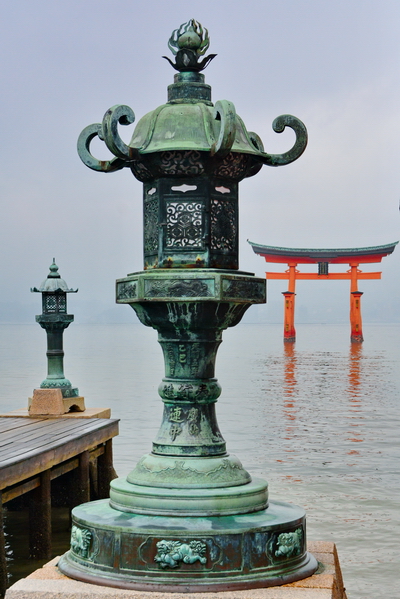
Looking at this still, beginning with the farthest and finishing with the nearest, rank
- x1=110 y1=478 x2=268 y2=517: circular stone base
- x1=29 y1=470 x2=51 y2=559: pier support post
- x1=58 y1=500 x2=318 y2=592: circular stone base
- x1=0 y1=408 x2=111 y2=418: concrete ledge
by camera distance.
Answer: x1=0 y1=408 x2=111 y2=418: concrete ledge
x1=29 y1=470 x2=51 y2=559: pier support post
x1=110 y1=478 x2=268 y2=517: circular stone base
x1=58 y1=500 x2=318 y2=592: circular stone base

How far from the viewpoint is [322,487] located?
42.0 ft

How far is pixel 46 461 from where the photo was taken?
855 cm

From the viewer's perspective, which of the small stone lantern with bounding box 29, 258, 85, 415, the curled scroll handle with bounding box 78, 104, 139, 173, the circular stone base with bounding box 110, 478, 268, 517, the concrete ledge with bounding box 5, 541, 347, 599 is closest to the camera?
the concrete ledge with bounding box 5, 541, 347, 599

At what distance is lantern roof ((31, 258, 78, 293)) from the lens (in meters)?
11.8

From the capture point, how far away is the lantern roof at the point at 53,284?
38.8 ft

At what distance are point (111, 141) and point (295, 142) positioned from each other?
108 cm

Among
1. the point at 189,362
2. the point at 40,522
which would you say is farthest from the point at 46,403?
the point at 189,362

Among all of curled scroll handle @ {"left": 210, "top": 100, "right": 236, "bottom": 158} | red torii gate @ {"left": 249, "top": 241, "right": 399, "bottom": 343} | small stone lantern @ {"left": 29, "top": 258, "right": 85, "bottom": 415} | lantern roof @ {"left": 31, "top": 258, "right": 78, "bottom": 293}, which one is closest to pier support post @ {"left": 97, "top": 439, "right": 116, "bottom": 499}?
small stone lantern @ {"left": 29, "top": 258, "right": 85, "bottom": 415}

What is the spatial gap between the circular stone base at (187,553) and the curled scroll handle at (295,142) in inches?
79.3

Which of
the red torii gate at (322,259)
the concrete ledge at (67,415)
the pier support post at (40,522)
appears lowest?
the pier support post at (40,522)

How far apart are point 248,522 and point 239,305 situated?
3.88ft

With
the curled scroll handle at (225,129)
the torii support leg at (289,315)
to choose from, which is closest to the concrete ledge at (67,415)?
the curled scroll handle at (225,129)

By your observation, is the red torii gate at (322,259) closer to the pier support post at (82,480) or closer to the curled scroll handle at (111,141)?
the pier support post at (82,480)

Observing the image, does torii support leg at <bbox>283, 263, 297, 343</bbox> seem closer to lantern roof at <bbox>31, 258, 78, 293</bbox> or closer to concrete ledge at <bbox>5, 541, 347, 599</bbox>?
lantern roof at <bbox>31, 258, 78, 293</bbox>
